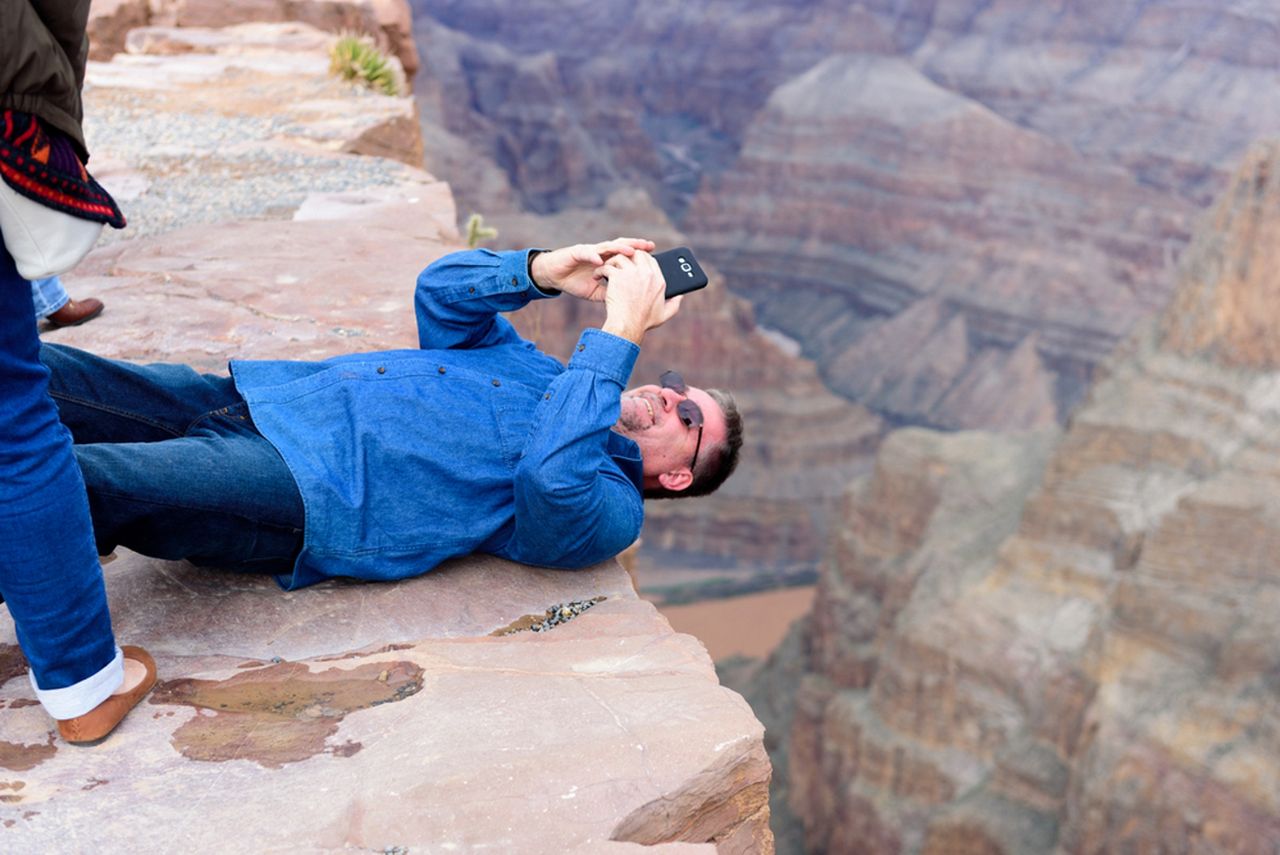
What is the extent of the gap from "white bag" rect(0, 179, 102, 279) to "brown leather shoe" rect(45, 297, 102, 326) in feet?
6.53

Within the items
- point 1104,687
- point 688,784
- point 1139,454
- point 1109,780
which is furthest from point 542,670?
point 1139,454

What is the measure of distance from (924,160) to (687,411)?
155 ft

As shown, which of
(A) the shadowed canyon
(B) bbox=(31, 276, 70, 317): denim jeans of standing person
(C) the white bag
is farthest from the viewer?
(A) the shadowed canyon

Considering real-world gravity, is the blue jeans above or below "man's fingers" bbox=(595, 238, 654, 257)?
below

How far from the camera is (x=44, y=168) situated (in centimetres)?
163

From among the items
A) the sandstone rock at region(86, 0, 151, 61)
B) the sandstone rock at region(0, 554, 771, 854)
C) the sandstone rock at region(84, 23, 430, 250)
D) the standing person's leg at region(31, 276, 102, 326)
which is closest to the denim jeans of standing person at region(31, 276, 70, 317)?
the standing person's leg at region(31, 276, 102, 326)

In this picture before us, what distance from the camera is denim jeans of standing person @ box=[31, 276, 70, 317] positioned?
11.1 feet

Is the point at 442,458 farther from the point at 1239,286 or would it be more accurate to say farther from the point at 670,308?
the point at 1239,286

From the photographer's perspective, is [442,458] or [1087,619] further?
[1087,619]

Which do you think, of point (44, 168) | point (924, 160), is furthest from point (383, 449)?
point (924, 160)

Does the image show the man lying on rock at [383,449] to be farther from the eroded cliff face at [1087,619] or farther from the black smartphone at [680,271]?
the eroded cliff face at [1087,619]

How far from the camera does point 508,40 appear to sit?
6044 centimetres

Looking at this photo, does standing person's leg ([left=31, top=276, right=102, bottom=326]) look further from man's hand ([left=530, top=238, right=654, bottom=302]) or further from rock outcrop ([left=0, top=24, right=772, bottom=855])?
man's hand ([left=530, top=238, right=654, bottom=302])

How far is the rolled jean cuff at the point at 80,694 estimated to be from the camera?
6.12ft
